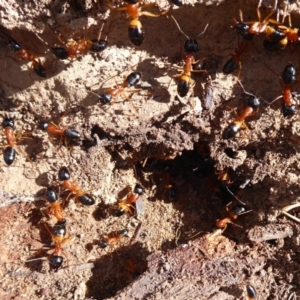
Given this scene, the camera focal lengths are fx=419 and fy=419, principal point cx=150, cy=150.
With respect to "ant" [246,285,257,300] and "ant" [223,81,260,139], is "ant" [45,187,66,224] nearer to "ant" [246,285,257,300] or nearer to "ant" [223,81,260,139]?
"ant" [223,81,260,139]

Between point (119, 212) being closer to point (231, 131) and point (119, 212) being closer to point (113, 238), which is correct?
point (113, 238)

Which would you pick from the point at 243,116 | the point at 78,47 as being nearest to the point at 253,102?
the point at 243,116

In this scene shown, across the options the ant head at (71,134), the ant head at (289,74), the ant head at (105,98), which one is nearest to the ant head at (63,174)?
the ant head at (71,134)

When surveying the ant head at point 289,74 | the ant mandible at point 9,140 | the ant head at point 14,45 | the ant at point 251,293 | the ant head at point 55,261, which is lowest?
the ant at point 251,293

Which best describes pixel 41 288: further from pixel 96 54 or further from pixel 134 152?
pixel 96 54

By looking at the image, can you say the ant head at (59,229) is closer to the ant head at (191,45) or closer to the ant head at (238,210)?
the ant head at (238,210)

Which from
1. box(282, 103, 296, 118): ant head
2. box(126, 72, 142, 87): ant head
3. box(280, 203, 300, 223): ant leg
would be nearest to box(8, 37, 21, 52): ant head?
box(126, 72, 142, 87): ant head
